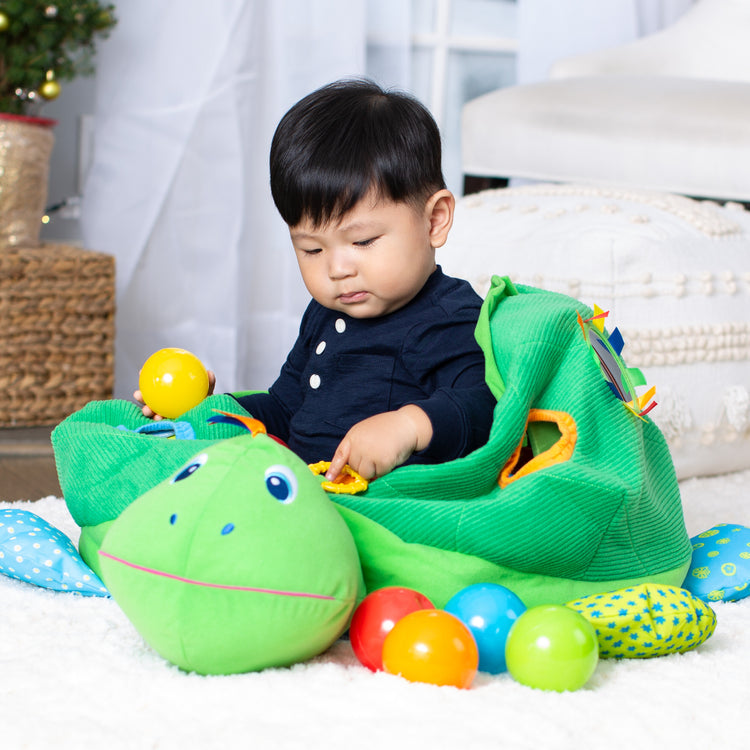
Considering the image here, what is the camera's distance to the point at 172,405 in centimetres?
115

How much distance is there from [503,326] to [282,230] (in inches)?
55.3

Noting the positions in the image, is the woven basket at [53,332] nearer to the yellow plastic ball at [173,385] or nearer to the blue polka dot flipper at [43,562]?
the yellow plastic ball at [173,385]

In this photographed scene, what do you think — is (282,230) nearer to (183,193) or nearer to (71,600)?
(183,193)

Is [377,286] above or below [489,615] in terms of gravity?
above

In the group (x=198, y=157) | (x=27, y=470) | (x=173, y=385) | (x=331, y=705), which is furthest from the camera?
(x=198, y=157)

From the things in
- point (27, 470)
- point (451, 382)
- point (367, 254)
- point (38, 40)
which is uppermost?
point (38, 40)

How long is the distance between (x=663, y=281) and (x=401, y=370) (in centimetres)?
53

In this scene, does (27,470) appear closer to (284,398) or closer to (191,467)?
(284,398)

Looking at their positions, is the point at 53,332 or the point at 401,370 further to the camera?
the point at 53,332

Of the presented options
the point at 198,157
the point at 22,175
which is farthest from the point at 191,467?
the point at 198,157

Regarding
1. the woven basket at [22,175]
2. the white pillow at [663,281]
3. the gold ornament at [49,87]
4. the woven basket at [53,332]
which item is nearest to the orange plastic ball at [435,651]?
the white pillow at [663,281]

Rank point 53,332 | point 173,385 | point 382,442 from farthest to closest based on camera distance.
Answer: point 53,332
point 173,385
point 382,442

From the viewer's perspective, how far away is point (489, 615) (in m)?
0.79

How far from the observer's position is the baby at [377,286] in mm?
947
